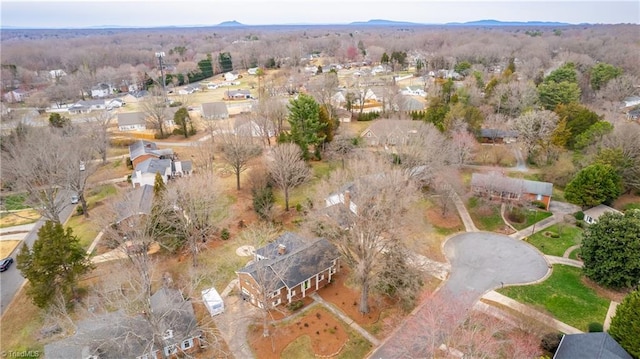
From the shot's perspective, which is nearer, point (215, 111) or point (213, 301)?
point (213, 301)

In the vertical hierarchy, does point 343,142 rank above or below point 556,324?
above

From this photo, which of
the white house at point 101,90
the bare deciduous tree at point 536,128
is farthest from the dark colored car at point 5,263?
the white house at point 101,90

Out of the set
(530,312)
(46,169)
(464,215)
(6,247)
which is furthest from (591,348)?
(46,169)

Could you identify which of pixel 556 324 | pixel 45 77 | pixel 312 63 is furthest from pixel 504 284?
pixel 45 77

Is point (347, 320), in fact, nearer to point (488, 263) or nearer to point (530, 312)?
point (530, 312)

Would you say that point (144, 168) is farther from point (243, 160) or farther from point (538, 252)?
point (538, 252)
